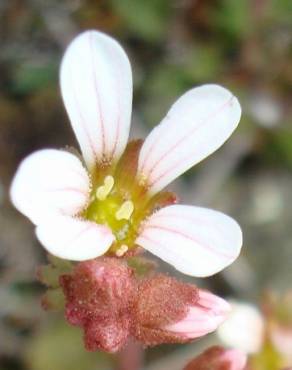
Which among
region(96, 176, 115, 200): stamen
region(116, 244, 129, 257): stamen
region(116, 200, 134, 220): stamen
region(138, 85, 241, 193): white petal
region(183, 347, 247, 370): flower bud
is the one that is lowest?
region(183, 347, 247, 370): flower bud

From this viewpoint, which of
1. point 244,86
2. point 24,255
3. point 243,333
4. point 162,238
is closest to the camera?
point 162,238

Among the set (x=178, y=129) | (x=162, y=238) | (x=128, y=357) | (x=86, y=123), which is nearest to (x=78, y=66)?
(x=86, y=123)

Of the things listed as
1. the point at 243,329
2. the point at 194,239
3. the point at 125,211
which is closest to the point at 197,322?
the point at 194,239

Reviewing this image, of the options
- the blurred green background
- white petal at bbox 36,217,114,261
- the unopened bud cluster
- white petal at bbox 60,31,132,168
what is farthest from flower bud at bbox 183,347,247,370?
the blurred green background

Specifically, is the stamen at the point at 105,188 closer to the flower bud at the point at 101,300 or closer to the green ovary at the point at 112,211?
the green ovary at the point at 112,211

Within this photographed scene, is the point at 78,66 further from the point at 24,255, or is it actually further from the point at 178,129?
the point at 24,255

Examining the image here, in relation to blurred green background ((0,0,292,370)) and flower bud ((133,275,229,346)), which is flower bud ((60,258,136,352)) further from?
blurred green background ((0,0,292,370))
